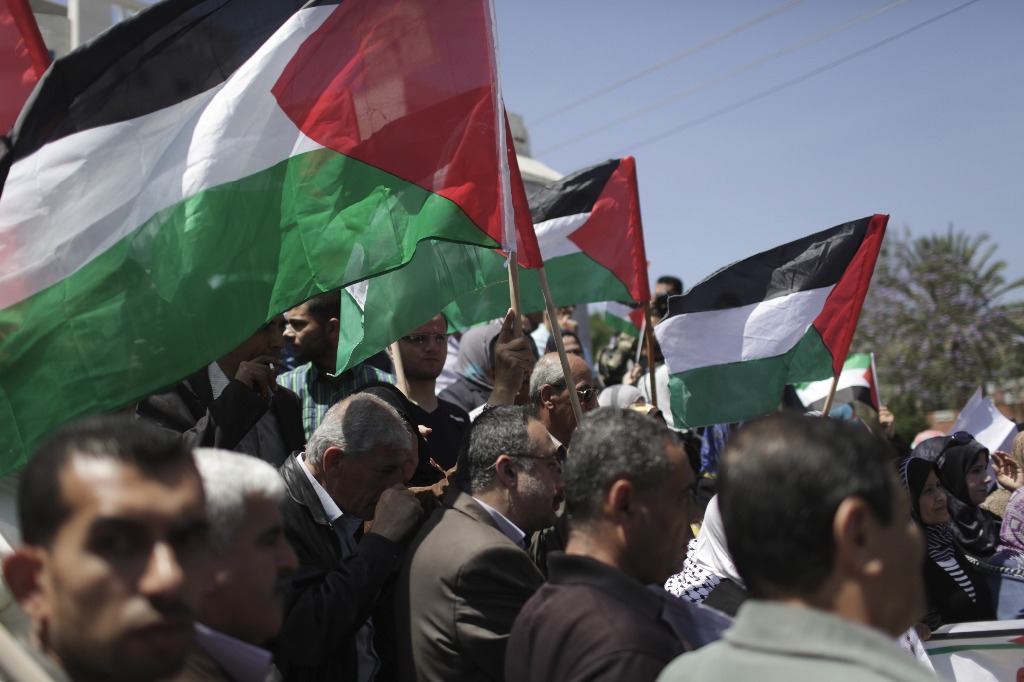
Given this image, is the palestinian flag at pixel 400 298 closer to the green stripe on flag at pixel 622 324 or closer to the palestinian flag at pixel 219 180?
the palestinian flag at pixel 219 180

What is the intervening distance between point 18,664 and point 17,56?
9.76ft

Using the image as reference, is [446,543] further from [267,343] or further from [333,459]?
[267,343]

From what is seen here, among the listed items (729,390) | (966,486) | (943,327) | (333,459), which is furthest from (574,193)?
(943,327)

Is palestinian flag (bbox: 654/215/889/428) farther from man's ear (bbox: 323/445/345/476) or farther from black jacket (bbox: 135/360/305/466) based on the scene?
man's ear (bbox: 323/445/345/476)

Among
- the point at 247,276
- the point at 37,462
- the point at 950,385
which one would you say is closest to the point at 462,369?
the point at 247,276

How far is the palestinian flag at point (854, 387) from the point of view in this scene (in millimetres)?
9883

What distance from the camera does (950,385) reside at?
26.5 m

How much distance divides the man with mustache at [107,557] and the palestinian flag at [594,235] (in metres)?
4.70

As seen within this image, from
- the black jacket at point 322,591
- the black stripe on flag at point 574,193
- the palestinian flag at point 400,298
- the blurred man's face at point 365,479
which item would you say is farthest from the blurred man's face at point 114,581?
the black stripe on flag at point 574,193

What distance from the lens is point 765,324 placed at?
6.32m

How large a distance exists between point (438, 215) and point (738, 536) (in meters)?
2.44

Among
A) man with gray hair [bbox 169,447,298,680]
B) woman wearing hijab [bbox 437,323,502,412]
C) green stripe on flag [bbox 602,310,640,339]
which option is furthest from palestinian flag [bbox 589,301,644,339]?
man with gray hair [bbox 169,447,298,680]

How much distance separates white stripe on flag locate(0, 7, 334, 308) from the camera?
11.0 feet

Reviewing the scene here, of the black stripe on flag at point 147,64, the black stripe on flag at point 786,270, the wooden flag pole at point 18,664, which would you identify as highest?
the black stripe on flag at point 147,64
